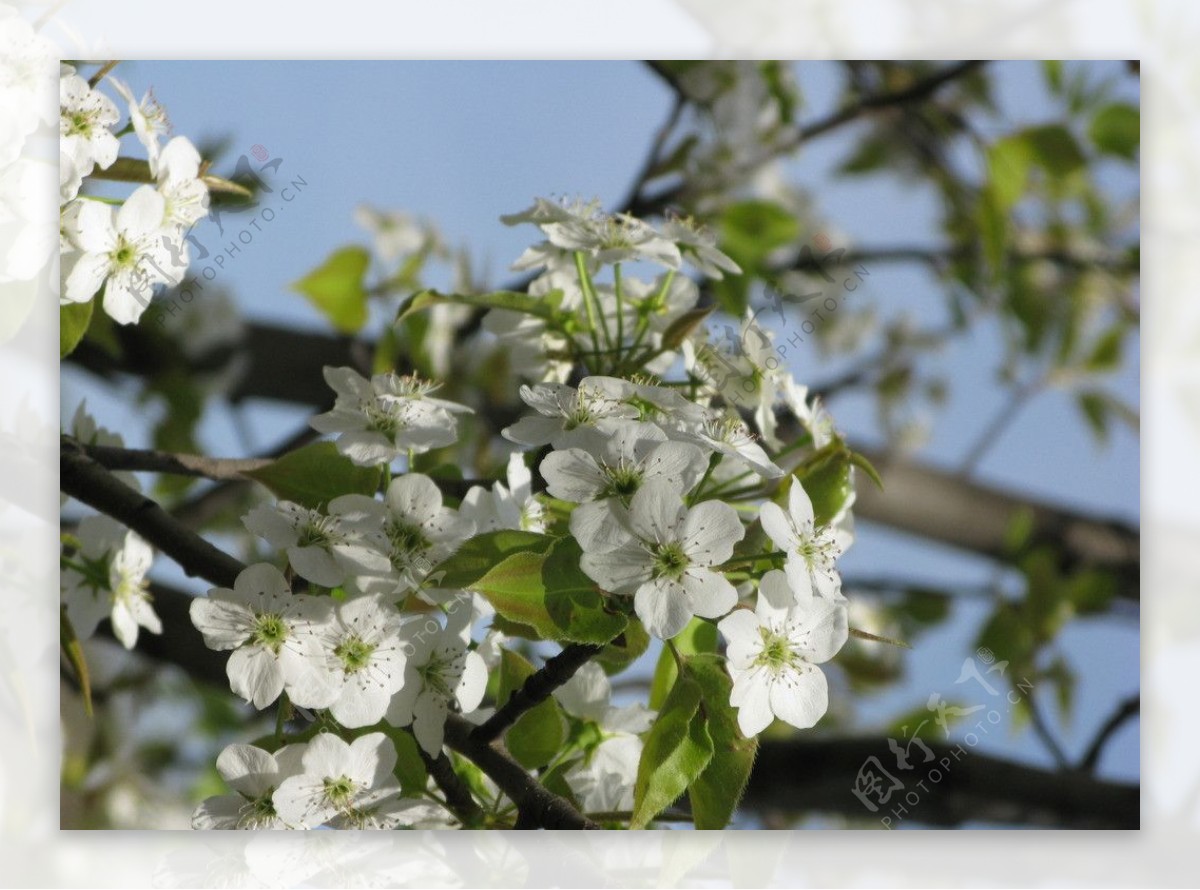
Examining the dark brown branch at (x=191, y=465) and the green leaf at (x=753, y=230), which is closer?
the dark brown branch at (x=191, y=465)

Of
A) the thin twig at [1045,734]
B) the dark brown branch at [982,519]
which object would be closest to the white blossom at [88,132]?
the dark brown branch at [982,519]

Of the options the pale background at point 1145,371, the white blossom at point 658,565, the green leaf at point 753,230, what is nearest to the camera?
the white blossom at point 658,565

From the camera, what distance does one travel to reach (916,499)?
3.78ft

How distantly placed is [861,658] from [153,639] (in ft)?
2.24

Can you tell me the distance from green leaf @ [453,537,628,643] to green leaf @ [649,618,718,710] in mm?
91

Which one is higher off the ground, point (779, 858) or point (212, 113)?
point (212, 113)

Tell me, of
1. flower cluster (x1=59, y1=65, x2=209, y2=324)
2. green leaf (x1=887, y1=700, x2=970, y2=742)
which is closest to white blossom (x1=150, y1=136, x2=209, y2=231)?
flower cluster (x1=59, y1=65, x2=209, y2=324)

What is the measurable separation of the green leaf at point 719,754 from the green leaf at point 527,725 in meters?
0.12

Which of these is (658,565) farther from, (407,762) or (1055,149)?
(1055,149)

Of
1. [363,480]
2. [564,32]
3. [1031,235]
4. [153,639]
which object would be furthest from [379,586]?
[1031,235]

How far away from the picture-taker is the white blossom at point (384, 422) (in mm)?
777

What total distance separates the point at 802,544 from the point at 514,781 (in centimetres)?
27

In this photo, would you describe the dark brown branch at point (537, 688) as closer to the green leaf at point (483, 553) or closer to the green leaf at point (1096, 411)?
the green leaf at point (483, 553)

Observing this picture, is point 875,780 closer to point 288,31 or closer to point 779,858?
point 779,858
